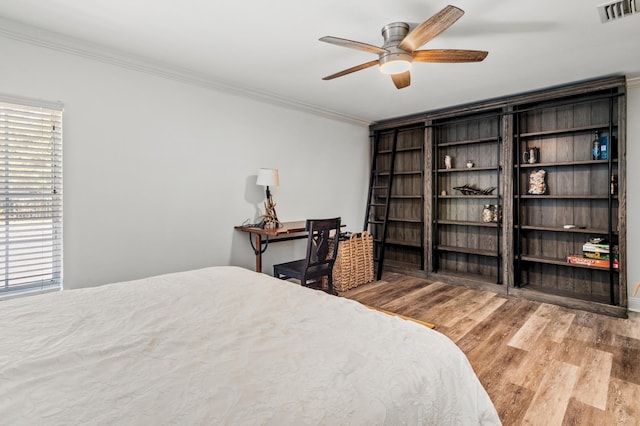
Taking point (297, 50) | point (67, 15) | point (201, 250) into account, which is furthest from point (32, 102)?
point (297, 50)

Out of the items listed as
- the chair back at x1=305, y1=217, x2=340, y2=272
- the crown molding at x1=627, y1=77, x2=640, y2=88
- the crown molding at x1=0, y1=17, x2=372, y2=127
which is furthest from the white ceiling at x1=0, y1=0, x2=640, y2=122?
the chair back at x1=305, y1=217, x2=340, y2=272

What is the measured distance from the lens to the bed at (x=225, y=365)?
850 mm

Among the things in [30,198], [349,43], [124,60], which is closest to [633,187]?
[349,43]

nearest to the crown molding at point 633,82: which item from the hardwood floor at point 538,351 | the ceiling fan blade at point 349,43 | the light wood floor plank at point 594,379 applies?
the hardwood floor at point 538,351

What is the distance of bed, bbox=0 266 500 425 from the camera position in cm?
85

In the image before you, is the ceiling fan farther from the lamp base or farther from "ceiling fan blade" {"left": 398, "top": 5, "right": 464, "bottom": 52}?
the lamp base

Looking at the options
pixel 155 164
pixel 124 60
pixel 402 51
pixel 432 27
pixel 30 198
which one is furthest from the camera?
pixel 155 164

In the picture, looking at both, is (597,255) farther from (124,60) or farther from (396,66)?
(124,60)

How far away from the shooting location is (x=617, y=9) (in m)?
2.16

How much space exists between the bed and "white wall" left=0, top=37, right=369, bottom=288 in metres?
1.33

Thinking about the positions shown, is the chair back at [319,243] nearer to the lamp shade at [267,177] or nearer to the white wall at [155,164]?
the lamp shade at [267,177]

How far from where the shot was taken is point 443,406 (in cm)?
108

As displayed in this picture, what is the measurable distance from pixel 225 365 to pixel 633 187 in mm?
4395

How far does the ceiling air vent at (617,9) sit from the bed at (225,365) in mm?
2407
